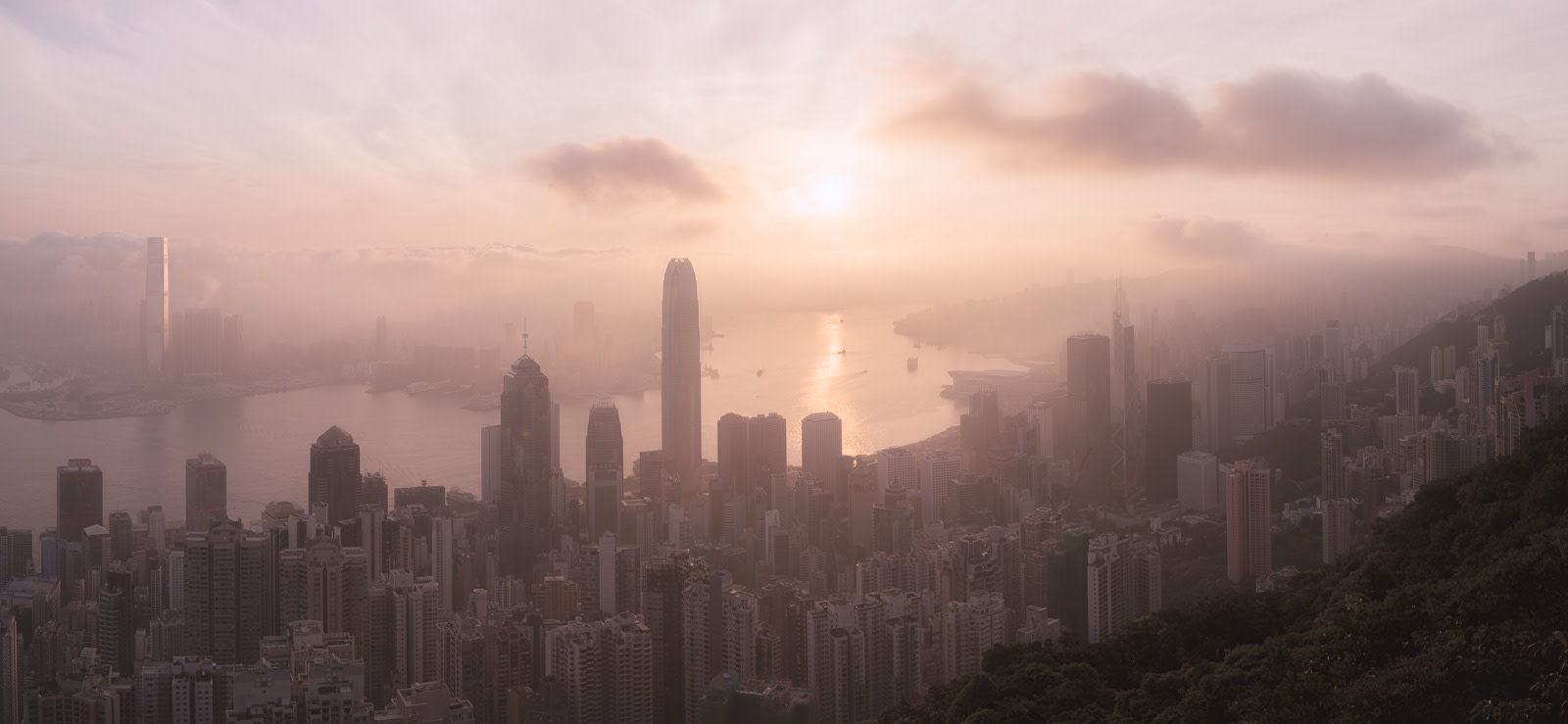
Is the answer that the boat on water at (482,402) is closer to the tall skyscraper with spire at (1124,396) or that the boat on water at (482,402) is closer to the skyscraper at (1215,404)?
the tall skyscraper with spire at (1124,396)

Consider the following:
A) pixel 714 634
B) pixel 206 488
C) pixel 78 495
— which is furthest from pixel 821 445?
pixel 78 495

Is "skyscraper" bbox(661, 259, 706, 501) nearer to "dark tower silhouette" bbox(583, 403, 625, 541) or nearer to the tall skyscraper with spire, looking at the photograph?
"dark tower silhouette" bbox(583, 403, 625, 541)

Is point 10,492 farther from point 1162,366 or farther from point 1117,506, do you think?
point 1162,366

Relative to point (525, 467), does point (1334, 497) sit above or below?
below

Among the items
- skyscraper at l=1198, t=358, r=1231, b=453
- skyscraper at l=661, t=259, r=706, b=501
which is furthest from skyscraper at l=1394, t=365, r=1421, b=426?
skyscraper at l=661, t=259, r=706, b=501

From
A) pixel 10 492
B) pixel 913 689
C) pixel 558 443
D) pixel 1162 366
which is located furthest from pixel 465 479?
pixel 1162 366

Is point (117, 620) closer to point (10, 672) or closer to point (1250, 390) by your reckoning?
point (10, 672)

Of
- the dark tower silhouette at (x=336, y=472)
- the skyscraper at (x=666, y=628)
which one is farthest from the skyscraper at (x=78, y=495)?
the skyscraper at (x=666, y=628)
